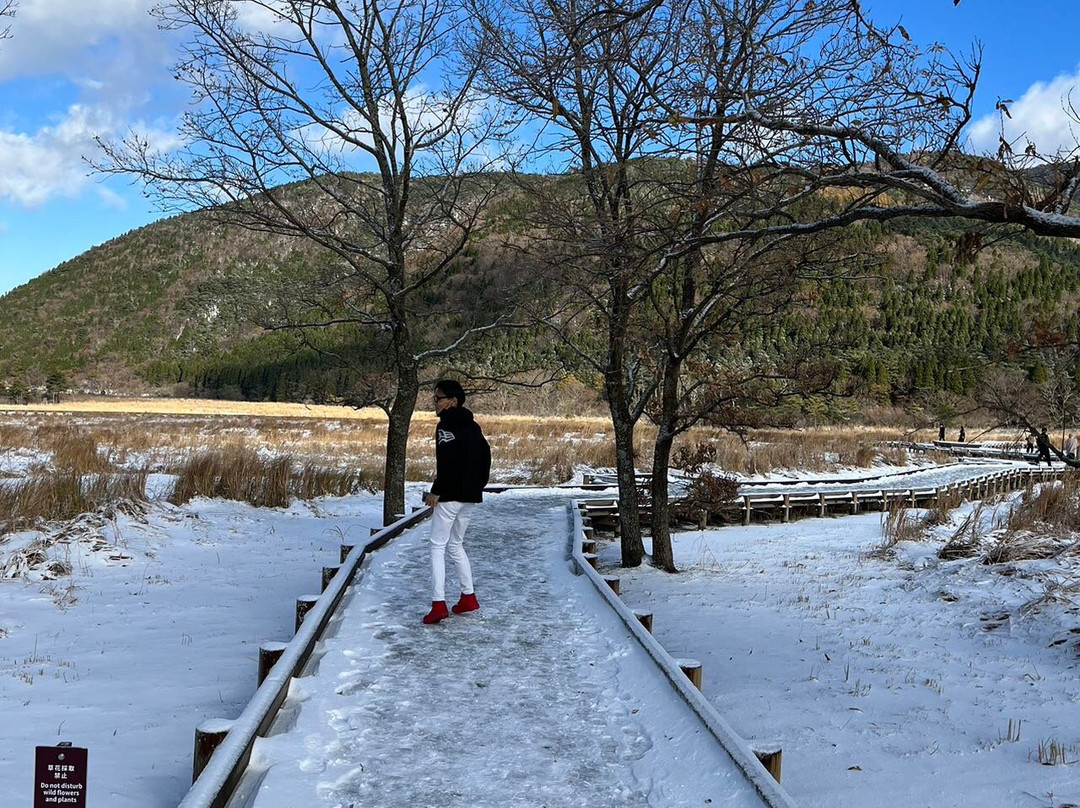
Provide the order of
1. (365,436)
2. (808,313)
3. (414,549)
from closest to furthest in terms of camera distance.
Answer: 1. (414,549)
2. (808,313)
3. (365,436)

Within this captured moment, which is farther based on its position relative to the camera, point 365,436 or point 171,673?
point 365,436

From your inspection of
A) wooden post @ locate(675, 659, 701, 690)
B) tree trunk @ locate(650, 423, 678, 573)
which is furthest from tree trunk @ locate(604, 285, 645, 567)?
wooden post @ locate(675, 659, 701, 690)

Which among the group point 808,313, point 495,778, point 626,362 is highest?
point 808,313

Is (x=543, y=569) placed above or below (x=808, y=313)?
below

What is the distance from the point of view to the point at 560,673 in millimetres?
5414

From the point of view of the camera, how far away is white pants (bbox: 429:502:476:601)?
6.49 metres

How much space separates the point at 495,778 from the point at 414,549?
573 centimetres

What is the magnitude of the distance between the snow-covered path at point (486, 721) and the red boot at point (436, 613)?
94 millimetres

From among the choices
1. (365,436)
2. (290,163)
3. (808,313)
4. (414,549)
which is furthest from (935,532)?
(365,436)

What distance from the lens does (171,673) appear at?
6.18 metres

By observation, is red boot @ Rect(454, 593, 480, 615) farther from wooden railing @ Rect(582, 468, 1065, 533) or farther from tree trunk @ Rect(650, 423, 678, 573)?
wooden railing @ Rect(582, 468, 1065, 533)

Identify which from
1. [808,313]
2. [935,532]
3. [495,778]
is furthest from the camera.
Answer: [935,532]

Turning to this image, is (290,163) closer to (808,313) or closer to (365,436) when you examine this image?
(808,313)

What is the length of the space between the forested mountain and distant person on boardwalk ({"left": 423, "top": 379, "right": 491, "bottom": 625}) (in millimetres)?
6109
